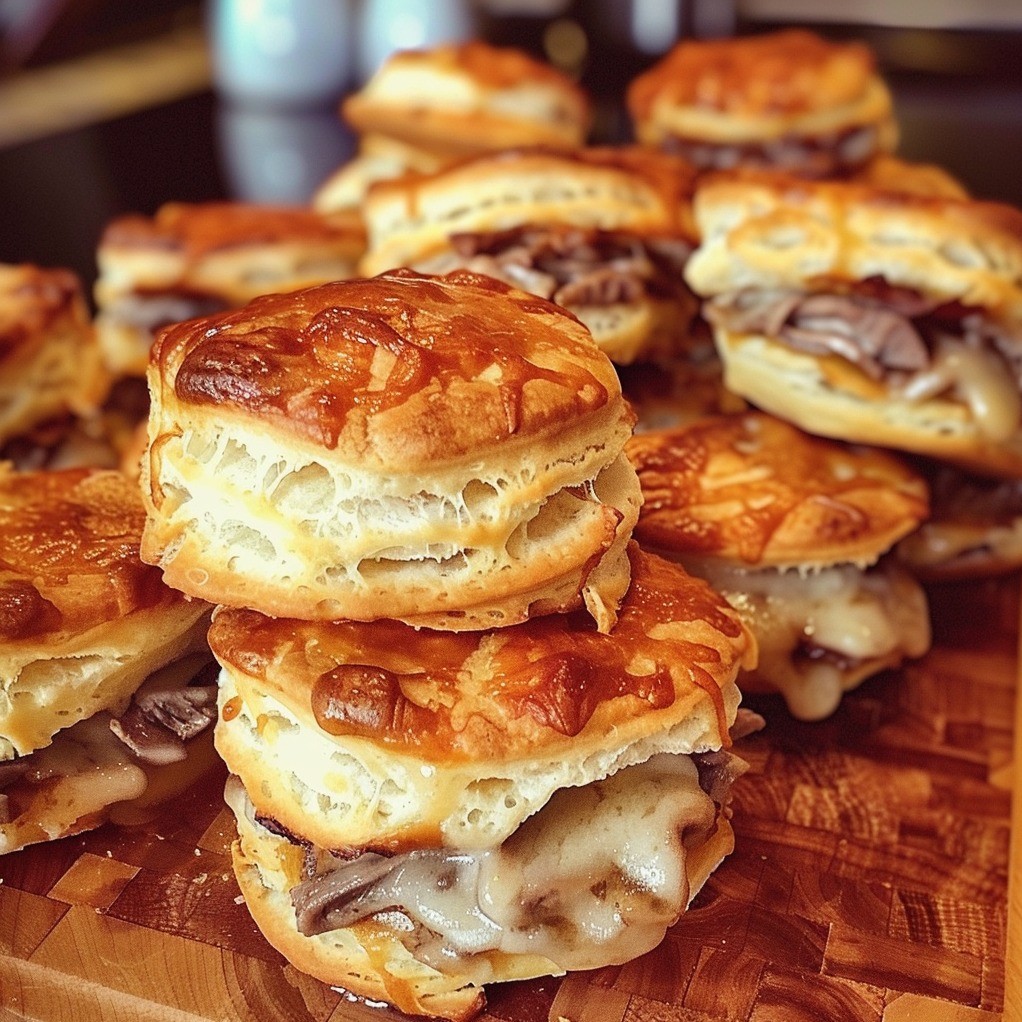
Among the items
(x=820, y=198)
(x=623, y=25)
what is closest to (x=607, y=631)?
(x=820, y=198)

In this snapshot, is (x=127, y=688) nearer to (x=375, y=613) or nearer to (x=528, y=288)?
(x=375, y=613)

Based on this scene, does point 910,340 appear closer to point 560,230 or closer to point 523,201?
point 560,230

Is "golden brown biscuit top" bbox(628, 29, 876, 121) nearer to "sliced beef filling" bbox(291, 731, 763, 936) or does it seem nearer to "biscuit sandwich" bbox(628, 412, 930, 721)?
"biscuit sandwich" bbox(628, 412, 930, 721)

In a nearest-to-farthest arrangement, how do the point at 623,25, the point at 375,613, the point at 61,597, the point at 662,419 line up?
the point at 375,613, the point at 61,597, the point at 662,419, the point at 623,25

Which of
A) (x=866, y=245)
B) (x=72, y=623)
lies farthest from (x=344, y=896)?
(x=866, y=245)

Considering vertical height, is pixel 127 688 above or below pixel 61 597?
below

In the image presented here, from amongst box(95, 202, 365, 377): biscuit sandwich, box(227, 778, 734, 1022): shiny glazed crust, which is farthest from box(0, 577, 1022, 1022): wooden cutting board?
box(95, 202, 365, 377): biscuit sandwich

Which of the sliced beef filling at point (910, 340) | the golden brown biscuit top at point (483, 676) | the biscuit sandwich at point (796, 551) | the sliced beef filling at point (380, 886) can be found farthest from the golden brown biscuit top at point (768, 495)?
the sliced beef filling at point (380, 886)

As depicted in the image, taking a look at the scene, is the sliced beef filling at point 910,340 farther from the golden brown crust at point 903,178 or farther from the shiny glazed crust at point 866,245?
the golden brown crust at point 903,178
